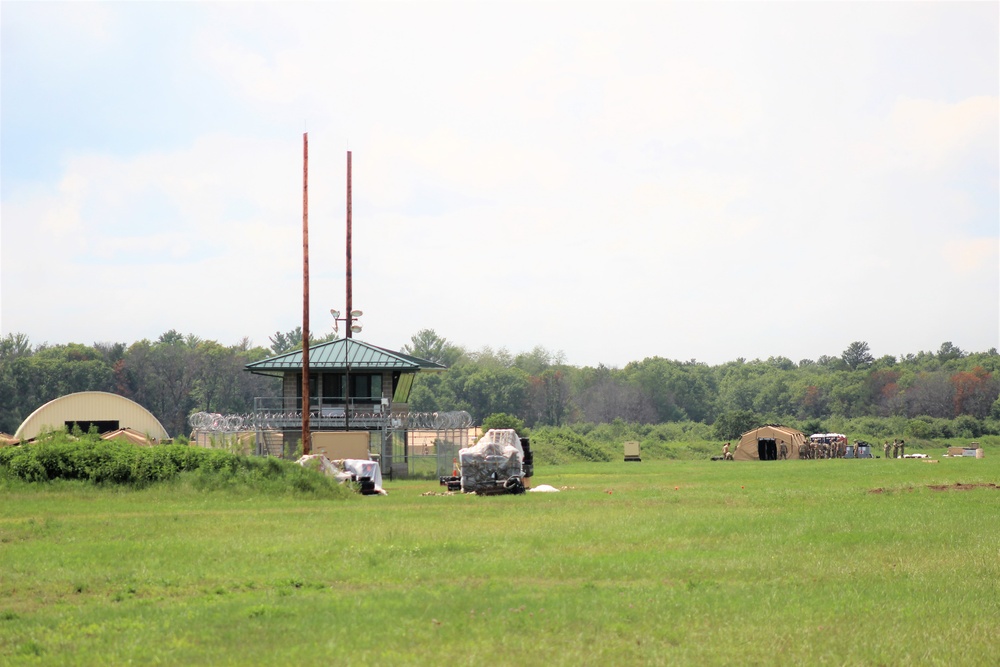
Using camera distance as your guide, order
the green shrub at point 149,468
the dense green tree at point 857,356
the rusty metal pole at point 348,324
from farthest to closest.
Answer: the dense green tree at point 857,356 < the rusty metal pole at point 348,324 < the green shrub at point 149,468

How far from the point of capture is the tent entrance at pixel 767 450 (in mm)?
70669

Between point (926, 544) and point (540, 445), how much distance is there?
5183cm

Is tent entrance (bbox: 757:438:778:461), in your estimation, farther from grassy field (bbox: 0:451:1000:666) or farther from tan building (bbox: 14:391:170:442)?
grassy field (bbox: 0:451:1000:666)

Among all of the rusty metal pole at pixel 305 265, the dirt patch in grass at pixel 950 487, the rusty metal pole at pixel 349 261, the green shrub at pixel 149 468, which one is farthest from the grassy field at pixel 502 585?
the rusty metal pole at pixel 349 261

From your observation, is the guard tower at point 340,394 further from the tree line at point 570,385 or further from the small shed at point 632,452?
the tree line at point 570,385

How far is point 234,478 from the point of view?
28.7m

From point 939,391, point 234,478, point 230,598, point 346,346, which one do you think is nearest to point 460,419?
point 346,346

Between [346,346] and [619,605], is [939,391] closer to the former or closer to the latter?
[346,346]

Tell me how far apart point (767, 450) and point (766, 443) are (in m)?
0.47

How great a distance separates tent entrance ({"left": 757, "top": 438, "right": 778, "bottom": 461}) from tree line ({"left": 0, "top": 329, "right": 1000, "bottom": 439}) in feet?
86.0

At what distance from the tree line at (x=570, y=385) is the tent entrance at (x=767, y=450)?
86.0ft

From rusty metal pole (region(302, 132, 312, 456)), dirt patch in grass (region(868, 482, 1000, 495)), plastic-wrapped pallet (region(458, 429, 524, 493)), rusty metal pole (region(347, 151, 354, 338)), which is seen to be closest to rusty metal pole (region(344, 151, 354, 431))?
rusty metal pole (region(347, 151, 354, 338))

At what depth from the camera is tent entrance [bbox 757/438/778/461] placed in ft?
232

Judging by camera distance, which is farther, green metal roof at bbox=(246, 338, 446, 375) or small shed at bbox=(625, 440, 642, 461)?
small shed at bbox=(625, 440, 642, 461)
